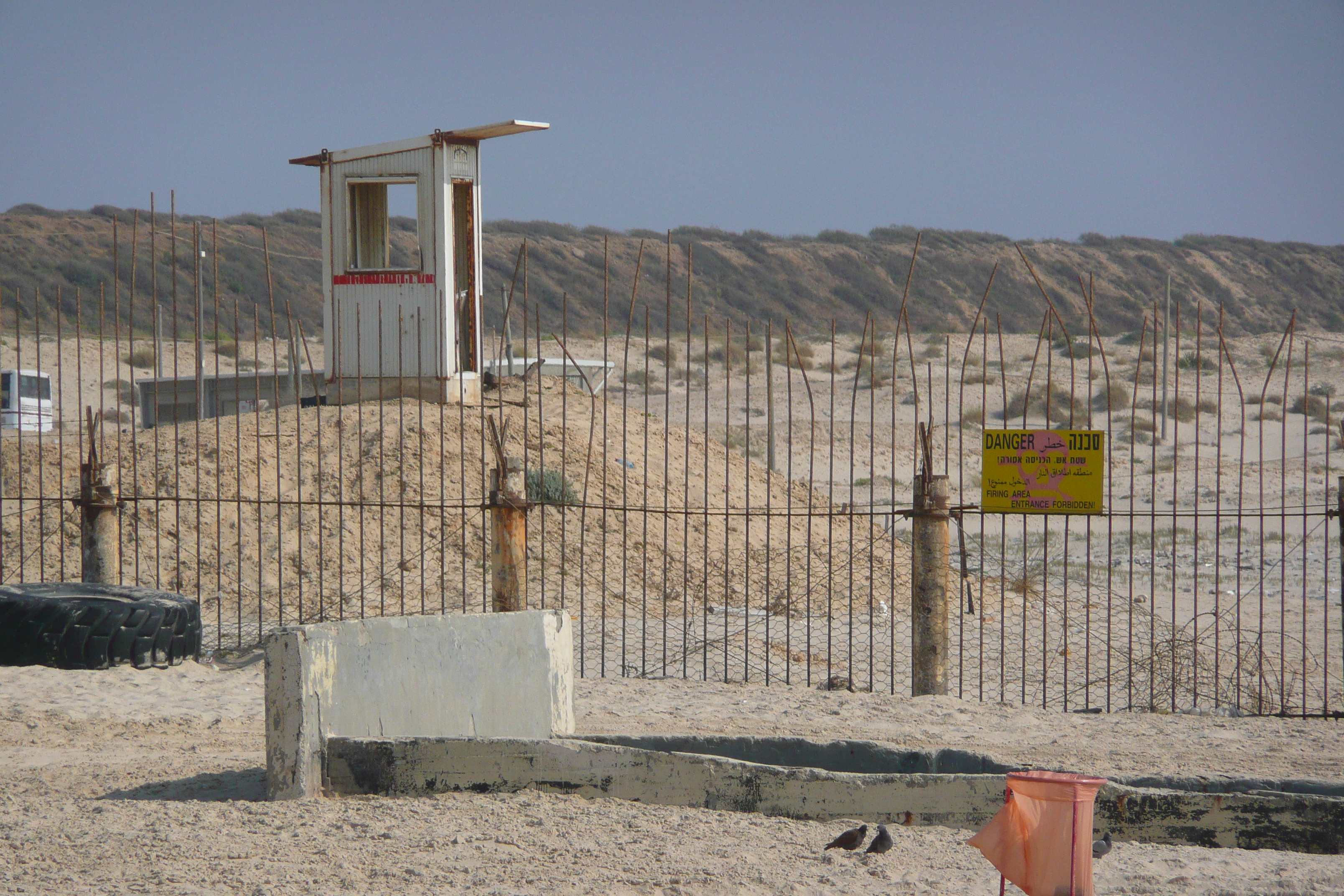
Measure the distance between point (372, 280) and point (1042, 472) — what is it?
290 inches

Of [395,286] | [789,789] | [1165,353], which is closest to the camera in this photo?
[789,789]

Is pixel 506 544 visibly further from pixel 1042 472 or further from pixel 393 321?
pixel 393 321

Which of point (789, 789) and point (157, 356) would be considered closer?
point (789, 789)

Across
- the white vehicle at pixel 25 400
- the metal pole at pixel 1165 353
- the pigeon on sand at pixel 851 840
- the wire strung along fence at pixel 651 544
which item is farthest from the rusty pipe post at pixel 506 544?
the white vehicle at pixel 25 400

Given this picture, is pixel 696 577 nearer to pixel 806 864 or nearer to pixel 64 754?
pixel 64 754

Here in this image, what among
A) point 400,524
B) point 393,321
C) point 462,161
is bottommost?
point 400,524

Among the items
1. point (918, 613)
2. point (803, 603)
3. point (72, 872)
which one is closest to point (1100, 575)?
point (803, 603)

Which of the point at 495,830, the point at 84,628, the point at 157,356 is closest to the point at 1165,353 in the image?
the point at 157,356

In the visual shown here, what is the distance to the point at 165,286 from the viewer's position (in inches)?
2044

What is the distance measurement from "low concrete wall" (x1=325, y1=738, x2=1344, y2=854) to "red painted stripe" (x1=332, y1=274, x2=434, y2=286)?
743 cm

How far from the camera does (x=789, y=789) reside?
4.99 meters

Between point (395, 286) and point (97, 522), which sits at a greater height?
point (395, 286)

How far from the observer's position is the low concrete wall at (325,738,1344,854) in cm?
469

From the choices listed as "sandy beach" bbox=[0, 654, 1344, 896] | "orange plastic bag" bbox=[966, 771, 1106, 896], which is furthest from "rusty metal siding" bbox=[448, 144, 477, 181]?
"orange plastic bag" bbox=[966, 771, 1106, 896]
